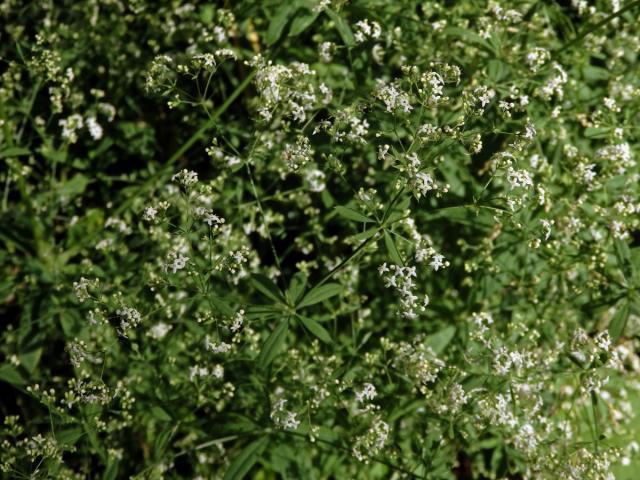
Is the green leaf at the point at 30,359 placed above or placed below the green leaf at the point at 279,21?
below

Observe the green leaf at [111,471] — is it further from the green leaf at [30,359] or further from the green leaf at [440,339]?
the green leaf at [440,339]

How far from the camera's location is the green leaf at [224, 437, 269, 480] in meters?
4.30

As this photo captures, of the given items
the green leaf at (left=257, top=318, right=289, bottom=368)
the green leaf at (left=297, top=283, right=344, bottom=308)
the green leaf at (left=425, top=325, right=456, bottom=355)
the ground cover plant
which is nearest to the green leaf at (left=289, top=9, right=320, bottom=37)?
the ground cover plant

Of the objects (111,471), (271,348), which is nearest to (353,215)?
(271,348)

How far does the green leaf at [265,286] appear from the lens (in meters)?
4.30

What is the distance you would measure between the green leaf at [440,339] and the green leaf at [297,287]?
1348 mm

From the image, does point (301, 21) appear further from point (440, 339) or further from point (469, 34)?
point (440, 339)

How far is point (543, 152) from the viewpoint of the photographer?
5.61 metres

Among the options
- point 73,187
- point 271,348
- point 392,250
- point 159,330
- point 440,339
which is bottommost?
point 159,330

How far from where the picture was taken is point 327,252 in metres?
5.86

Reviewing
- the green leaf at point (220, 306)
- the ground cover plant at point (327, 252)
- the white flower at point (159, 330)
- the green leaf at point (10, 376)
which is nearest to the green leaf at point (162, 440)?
the ground cover plant at point (327, 252)

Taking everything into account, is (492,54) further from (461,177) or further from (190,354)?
(190,354)

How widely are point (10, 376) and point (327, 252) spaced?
2.83 metres

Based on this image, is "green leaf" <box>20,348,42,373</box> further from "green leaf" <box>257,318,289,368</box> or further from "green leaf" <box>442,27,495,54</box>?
"green leaf" <box>442,27,495,54</box>
